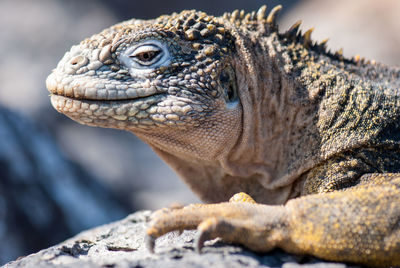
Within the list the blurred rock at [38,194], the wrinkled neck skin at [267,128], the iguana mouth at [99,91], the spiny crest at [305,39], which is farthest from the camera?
the blurred rock at [38,194]

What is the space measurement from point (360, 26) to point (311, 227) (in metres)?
14.5

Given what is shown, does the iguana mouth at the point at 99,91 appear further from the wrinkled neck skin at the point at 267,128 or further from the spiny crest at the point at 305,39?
the spiny crest at the point at 305,39

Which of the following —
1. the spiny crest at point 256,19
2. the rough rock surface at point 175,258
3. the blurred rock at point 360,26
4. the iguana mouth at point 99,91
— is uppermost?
the blurred rock at point 360,26

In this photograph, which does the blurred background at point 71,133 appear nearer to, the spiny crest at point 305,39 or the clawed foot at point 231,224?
the clawed foot at point 231,224

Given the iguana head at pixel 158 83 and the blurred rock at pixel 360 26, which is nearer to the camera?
the iguana head at pixel 158 83

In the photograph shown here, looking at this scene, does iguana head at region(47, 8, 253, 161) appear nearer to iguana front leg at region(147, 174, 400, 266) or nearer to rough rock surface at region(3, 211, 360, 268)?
rough rock surface at region(3, 211, 360, 268)

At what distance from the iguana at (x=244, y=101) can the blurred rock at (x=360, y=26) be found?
9897 millimetres

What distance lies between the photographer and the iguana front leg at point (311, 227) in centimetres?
347

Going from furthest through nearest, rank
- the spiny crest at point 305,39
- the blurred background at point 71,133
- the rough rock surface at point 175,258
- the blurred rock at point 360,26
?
1. the blurred rock at point 360,26
2. the blurred background at point 71,133
3. the spiny crest at point 305,39
4. the rough rock surface at point 175,258

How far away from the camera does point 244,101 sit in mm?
4785

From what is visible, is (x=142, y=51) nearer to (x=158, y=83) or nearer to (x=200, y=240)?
(x=158, y=83)

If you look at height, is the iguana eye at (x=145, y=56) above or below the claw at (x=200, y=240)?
above

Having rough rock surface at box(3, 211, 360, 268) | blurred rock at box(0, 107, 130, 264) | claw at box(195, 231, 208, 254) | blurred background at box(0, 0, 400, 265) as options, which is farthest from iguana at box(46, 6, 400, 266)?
blurred background at box(0, 0, 400, 265)

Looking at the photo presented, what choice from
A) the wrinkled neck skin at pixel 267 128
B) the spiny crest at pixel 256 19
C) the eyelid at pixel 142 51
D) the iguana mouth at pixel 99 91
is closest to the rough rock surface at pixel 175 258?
the wrinkled neck skin at pixel 267 128
